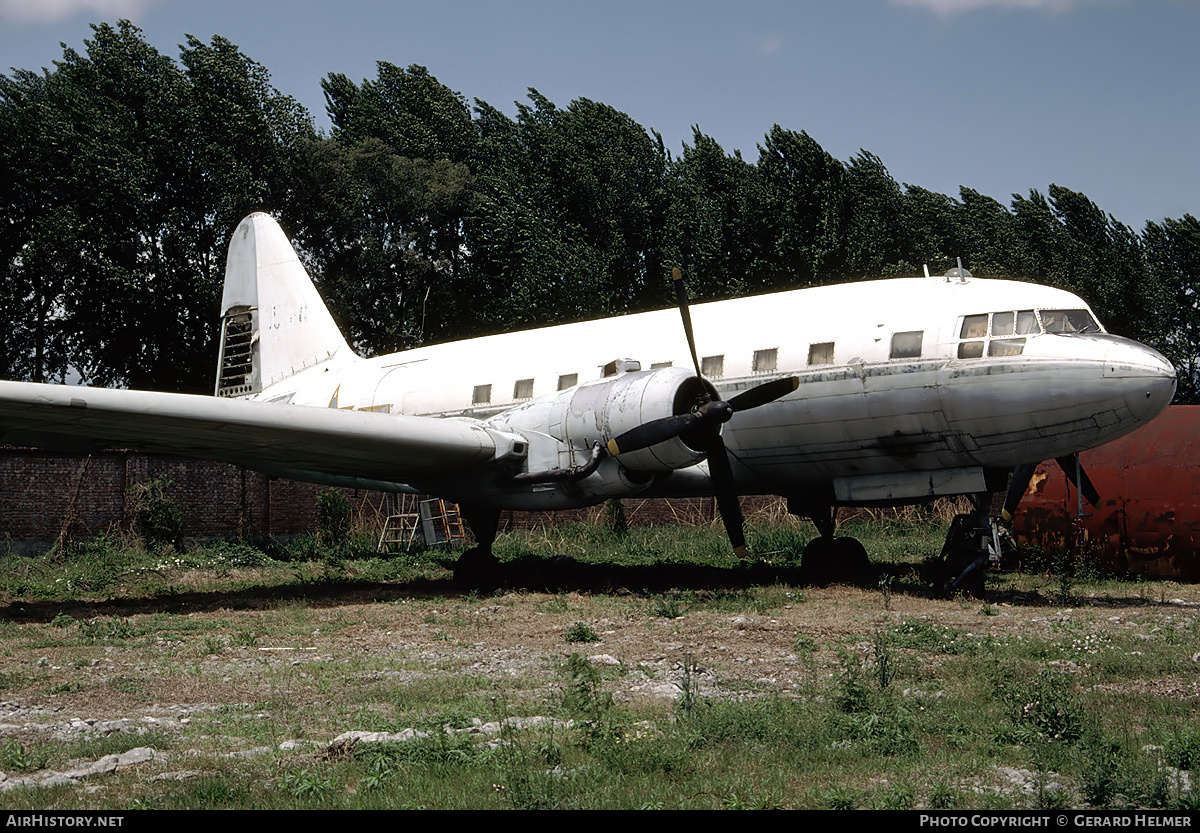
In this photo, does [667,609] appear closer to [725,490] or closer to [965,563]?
[725,490]

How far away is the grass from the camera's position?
5.78 metres

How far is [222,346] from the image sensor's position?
882 inches

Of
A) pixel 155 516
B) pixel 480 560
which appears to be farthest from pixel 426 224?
pixel 480 560

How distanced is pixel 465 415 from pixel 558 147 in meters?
30.1

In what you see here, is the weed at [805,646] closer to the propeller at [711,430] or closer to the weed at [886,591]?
the weed at [886,591]

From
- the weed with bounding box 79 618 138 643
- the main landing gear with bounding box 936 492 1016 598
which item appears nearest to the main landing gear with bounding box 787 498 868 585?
the main landing gear with bounding box 936 492 1016 598

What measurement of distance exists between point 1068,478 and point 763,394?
15.4 feet

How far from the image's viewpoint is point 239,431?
14.1 meters

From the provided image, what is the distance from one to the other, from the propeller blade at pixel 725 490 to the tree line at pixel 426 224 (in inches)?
1025

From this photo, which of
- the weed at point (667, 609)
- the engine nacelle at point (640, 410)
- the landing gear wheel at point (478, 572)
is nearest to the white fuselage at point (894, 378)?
the engine nacelle at point (640, 410)

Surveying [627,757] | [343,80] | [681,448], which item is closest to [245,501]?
[681,448]

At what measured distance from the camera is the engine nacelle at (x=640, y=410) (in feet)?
45.1

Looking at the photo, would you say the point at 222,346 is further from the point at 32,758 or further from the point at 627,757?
the point at 627,757

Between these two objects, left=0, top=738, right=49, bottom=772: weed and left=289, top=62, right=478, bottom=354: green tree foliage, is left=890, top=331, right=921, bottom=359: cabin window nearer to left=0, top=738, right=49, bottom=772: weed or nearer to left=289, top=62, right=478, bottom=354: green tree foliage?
left=0, top=738, right=49, bottom=772: weed
